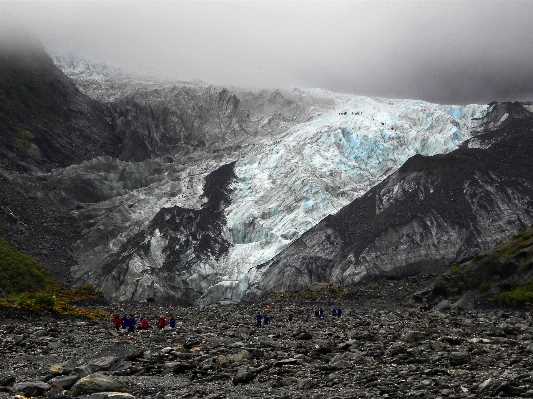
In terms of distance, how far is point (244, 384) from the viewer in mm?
15242

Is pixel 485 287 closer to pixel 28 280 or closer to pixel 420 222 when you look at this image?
pixel 420 222

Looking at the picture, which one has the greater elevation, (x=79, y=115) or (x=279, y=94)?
(x=279, y=94)

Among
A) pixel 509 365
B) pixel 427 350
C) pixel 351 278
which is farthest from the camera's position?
pixel 351 278

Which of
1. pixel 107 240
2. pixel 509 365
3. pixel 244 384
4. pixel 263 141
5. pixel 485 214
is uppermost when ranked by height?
pixel 263 141

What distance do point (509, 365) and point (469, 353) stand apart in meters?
1.89

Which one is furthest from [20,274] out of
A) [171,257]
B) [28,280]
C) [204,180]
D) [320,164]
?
[320,164]

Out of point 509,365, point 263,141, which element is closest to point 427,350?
point 509,365

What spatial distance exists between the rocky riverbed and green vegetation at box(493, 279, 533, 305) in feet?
51.2

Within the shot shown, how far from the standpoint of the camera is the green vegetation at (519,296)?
130 ft

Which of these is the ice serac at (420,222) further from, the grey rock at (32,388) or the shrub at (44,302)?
the grey rock at (32,388)

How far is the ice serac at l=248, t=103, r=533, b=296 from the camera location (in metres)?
76.1

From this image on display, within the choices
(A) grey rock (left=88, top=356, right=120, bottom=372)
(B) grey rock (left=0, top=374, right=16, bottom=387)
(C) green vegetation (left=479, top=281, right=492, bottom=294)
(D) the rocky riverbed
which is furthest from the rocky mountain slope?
(B) grey rock (left=0, top=374, right=16, bottom=387)

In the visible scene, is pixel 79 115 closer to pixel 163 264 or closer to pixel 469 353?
pixel 163 264

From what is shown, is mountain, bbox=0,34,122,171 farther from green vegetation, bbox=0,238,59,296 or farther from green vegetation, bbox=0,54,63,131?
green vegetation, bbox=0,238,59,296
